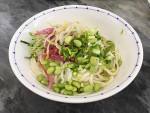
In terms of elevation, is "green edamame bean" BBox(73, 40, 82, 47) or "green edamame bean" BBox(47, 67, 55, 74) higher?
"green edamame bean" BBox(73, 40, 82, 47)

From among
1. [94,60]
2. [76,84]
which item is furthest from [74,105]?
[94,60]

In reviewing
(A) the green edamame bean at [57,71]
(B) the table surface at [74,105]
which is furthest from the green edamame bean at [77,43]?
(B) the table surface at [74,105]

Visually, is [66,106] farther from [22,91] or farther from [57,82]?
[22,91]

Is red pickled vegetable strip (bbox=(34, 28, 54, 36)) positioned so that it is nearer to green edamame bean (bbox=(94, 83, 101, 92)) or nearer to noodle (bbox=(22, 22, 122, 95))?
noodle (bbox=(22, 22, 122, 95))

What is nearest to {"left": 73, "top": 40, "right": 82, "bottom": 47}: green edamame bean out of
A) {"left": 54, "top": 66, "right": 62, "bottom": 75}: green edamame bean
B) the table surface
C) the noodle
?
the noodle

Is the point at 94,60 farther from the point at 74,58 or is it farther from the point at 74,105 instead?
the point at 74,105

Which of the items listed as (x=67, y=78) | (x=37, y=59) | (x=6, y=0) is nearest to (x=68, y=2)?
(x=6, y=0)

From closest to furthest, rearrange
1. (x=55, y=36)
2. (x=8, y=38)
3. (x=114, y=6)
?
(x=55, y=36)
(x=8, y=38)
(x=114, y=6)

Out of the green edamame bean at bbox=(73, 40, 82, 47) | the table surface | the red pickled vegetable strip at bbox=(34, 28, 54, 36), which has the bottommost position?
the table surface

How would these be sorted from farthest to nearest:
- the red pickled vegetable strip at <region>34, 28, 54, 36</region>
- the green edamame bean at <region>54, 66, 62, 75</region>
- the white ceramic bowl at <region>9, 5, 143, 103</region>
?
the red pickled vegetable strip at <region>34, 28, 54, 36</region>, the green edamame bean at <region>54, 66, 62, 75</region>, the white ceramic bowl at <region>9, 5, 143, 103</region>
